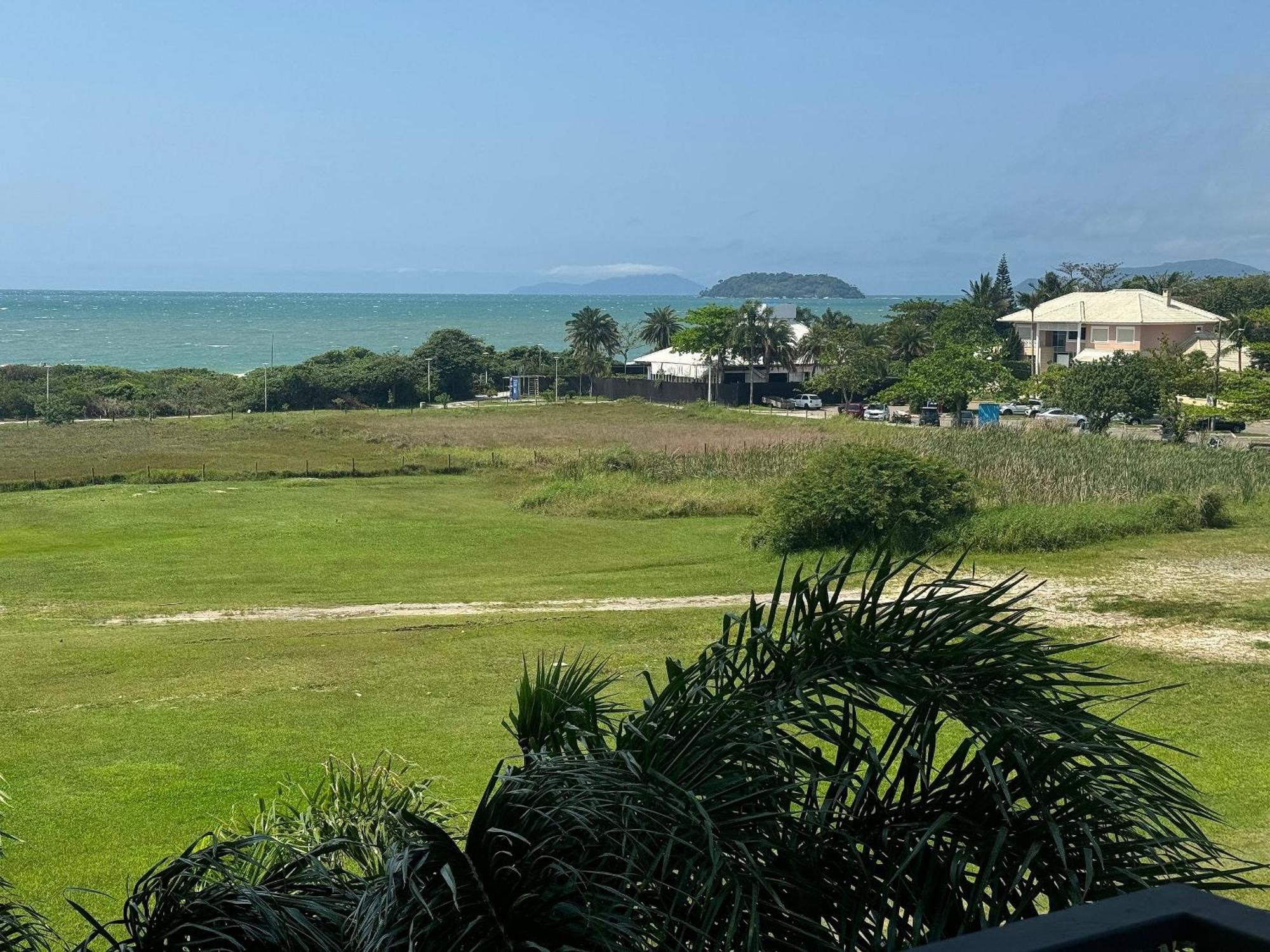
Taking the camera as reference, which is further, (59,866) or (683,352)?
(683,352)

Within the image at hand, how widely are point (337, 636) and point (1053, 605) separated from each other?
12914 mm

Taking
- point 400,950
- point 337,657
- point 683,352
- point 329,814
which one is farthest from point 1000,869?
point 683,352

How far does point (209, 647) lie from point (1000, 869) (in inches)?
741

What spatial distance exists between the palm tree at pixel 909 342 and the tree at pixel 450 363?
1199 inches

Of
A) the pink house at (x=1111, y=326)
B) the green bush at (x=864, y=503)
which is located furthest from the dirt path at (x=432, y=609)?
the pink house at (x=1111, y=326)

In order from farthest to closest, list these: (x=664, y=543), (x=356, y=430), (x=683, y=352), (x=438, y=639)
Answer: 1. (x=683, y=352)
2. (x=356, y=430)
3. (x=664, y=543)
4. (x=438, y=639)

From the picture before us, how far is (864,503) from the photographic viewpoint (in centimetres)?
3109

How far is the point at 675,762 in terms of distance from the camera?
5.21 m

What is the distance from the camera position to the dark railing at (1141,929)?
6.01ft

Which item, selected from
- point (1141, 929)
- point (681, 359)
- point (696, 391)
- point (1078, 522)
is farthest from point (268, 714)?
point (681, 359)

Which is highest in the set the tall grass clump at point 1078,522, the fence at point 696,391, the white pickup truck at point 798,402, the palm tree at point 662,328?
A: the palm tree at point 662,328

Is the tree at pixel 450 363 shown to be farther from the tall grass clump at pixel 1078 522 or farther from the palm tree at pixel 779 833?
the palm tree at pixel 779 833

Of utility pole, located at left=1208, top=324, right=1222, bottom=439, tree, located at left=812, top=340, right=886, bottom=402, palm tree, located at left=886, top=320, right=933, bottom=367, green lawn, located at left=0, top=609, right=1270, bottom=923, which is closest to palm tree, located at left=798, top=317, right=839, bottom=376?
tree, located at left=812, top=340, right=886, bottom=402

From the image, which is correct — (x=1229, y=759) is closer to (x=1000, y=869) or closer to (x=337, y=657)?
(x=1000, y=869)
